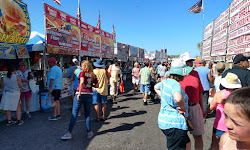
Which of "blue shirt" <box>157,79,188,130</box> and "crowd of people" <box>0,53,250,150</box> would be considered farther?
"blue shirt" <box>157,79,188,130</box>

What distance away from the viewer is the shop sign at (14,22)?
6.29 metres

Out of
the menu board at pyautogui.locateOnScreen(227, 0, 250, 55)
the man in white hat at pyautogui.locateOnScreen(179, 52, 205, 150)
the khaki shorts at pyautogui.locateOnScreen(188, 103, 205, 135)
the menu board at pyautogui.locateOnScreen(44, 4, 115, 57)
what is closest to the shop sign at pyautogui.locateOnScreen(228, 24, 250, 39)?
the menu board at pyautogui.locateOnScreen(227, 0, 250, 55)

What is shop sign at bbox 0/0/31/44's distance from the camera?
6.29 metres

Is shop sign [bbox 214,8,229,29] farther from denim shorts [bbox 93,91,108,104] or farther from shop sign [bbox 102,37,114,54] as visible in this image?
shop sign [bbox 102,37,114,54]

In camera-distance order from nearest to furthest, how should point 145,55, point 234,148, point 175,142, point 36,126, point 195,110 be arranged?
1. point 234,148
2. point 175,142
3. point 195,110
4. point 36,126
5. point 145,55

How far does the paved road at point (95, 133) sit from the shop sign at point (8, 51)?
9.65 ft

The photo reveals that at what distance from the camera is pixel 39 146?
3.48 m

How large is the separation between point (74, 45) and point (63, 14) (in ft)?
6.86

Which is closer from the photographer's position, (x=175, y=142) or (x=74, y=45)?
(x=175, y=142)

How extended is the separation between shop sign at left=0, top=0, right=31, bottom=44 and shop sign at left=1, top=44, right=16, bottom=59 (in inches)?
7.7

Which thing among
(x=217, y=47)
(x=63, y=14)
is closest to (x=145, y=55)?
(x=217, y=47)

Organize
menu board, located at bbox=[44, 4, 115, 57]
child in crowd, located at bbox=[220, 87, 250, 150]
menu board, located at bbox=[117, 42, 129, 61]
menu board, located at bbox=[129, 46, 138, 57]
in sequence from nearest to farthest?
child in crowd, located at bbox=[220, 87, 250, 150]
menu board, located at bbox=[44, 4, 115, 57]
menu board, located at bbox=[117, 42, 129, 61]
menu board, located at bbox=[129, 46, 138, 57]

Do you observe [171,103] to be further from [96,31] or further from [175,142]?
[96,31]

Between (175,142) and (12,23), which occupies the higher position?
(12,23)
